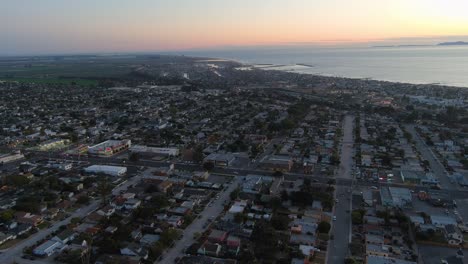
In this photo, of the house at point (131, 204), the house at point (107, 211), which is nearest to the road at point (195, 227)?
the house at point (131, 204)

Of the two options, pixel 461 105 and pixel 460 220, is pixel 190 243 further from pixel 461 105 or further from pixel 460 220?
pixel 461 105

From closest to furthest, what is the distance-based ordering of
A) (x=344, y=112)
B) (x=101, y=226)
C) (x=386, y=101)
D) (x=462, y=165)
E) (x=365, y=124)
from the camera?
(x=101, y=226) < (x=462, y=165) < (x=365, y=124) < (x=344, y=112) < (x=386, y=101)

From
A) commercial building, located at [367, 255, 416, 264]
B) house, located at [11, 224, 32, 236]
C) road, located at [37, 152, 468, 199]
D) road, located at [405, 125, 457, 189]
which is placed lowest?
road, located at [405, 125, 457, 189]

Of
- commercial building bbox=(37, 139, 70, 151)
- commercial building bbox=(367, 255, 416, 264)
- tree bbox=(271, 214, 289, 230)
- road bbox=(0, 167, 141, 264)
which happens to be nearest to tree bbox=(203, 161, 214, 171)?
road bbox=(0, 167, 141, 264)

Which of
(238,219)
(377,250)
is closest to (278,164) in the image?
(238,219)

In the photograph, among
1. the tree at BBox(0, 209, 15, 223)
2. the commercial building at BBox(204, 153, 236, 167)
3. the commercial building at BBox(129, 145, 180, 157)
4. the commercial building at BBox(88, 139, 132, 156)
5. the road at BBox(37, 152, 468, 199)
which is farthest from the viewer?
the commercial building at BBox(88, 139, 132, 156)

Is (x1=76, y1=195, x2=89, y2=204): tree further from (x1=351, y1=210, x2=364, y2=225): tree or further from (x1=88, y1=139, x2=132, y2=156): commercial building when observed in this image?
(x1=351, y1=210, x2=364, y2=225): tree

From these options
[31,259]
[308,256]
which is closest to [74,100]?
[31,259]
